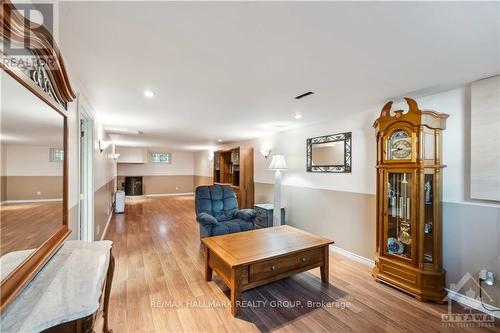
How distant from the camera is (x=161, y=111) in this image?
3.25 meters

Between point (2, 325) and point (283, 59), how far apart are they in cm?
199

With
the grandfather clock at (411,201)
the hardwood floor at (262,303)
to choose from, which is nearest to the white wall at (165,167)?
the hardwood floor at (262,303)

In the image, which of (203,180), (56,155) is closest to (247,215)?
(56,155)

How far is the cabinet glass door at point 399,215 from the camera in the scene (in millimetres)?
2535

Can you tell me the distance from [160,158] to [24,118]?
10252 millimetres

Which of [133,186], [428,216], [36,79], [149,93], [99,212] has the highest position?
[149,93]

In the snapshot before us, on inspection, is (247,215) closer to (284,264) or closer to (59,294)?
(284,264)

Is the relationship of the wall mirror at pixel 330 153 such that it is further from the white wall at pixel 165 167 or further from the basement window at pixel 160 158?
the basement window at pixel 160 158

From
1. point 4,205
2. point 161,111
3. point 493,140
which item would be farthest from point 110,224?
point 493,140

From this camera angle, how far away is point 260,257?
7.06ft

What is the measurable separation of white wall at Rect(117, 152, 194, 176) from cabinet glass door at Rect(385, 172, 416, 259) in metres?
10.0

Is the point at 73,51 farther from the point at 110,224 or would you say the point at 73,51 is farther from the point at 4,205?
the point at 110,224

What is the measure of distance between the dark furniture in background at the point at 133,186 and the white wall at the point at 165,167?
25 cm

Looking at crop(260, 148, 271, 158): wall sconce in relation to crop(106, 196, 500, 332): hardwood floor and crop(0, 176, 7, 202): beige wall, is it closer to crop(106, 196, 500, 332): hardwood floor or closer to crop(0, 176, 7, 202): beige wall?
crop(106, 196, 500, 332): hardwood floor
